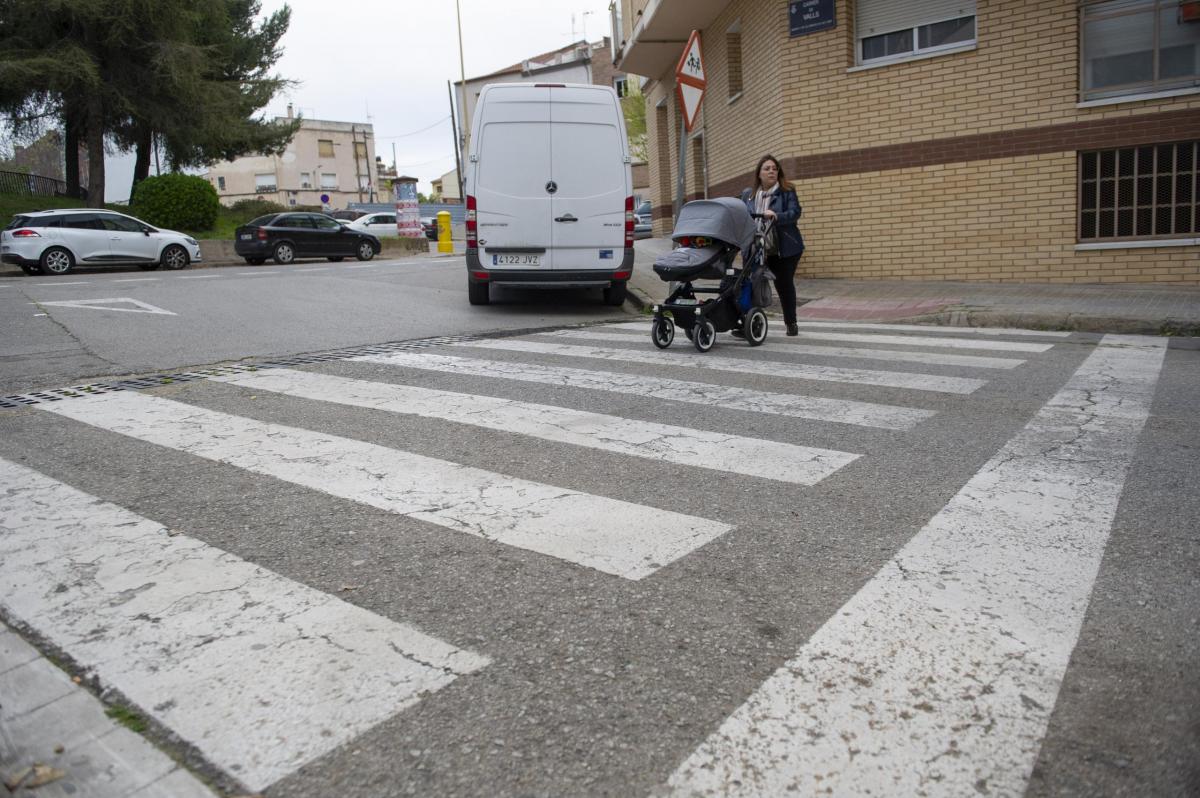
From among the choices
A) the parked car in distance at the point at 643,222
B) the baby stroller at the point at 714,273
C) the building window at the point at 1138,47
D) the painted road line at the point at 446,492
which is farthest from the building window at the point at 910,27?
the parked car in distance at the point at 643,222

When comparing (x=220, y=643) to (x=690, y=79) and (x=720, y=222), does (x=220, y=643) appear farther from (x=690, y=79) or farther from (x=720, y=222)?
(x=690, y=79)

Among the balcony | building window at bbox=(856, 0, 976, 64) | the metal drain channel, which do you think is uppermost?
the balcony

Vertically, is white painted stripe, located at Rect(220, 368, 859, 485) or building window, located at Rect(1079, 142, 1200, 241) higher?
building window, located at Rect(1079, 142, 1200, 241)

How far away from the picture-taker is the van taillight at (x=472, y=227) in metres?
11.5

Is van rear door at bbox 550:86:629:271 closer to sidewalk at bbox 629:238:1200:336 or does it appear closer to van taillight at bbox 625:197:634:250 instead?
van taillight at bbox 625:197:634:250

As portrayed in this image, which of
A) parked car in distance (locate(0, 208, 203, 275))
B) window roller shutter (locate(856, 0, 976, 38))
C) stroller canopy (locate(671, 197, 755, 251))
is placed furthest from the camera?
parked car in distance (locate(0, 208, 203, 275))

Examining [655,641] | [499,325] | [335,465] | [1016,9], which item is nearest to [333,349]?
[499,325]

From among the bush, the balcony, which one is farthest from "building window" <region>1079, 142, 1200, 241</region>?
the bush

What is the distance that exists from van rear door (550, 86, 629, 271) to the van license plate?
0.98 feet

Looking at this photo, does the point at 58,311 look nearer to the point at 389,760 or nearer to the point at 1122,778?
the point at 389,760

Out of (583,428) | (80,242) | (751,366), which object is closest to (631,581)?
(583,428)

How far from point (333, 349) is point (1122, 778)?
774cm

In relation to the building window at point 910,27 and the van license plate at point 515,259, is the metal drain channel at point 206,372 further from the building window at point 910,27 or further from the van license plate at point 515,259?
the building window at point 910,27

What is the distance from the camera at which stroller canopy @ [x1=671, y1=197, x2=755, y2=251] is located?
8.25 m
